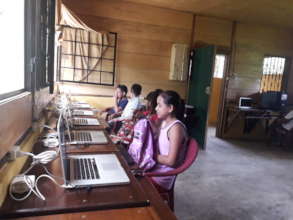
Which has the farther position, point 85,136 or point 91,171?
point 85,136

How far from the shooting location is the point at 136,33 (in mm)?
4250

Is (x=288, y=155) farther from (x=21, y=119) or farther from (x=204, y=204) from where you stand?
(x=21, y=119)

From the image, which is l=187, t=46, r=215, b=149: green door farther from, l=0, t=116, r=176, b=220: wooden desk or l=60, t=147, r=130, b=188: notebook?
l=0, t=116, r=176, b=220: wooden desk

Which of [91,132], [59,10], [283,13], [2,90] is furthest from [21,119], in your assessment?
[283,13]

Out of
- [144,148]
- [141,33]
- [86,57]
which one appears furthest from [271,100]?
[144,148]

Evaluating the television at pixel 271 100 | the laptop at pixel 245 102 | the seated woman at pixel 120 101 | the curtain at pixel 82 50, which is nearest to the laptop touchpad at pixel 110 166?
the seated woman at pixel 120 101

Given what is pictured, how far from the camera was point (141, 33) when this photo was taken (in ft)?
14.0

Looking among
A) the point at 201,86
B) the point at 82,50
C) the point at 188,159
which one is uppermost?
the point at 82,50

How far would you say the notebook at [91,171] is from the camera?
96 cm

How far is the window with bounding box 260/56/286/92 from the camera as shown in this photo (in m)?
5.41

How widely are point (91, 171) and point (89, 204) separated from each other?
0.85 feet

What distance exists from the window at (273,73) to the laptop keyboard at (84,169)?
530 centimetres

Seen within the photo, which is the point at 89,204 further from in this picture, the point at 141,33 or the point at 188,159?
the point at 141,33

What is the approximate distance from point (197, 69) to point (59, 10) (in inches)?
107
